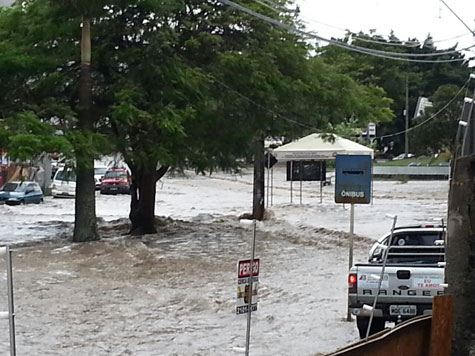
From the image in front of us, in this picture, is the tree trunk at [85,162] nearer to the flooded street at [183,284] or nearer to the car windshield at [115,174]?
the flooded street at [183,284]

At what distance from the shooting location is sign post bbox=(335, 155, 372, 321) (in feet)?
40.5

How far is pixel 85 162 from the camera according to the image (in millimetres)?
20484

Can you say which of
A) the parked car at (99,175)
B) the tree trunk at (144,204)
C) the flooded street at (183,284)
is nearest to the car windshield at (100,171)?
the parked car at (99,175)

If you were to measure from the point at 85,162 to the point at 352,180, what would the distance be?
384 inches

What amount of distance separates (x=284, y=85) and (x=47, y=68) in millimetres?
6521

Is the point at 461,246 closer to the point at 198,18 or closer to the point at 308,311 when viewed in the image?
the point at 308,311

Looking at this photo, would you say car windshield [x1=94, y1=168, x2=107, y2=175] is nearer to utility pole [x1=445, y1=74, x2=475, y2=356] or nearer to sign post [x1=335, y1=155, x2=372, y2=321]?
sign post [x1=335, y1=155, x2=372, y2=321]

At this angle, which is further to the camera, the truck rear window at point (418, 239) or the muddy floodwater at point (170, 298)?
the truck rear window at point (418, 239)

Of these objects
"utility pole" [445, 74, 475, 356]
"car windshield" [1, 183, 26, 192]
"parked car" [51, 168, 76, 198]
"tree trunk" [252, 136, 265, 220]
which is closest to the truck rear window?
"utility pole" [445, 74, 475, 356]

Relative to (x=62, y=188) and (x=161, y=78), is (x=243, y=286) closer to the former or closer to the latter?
(x=161, y=78)

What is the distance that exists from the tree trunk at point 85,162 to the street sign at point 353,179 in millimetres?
9396

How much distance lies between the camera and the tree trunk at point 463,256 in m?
6.06

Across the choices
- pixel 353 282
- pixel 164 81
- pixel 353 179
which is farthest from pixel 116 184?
pixel 353 282

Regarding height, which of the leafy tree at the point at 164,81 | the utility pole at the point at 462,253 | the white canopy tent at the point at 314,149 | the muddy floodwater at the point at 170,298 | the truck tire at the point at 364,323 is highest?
the leafy tree at the point at 164,81
